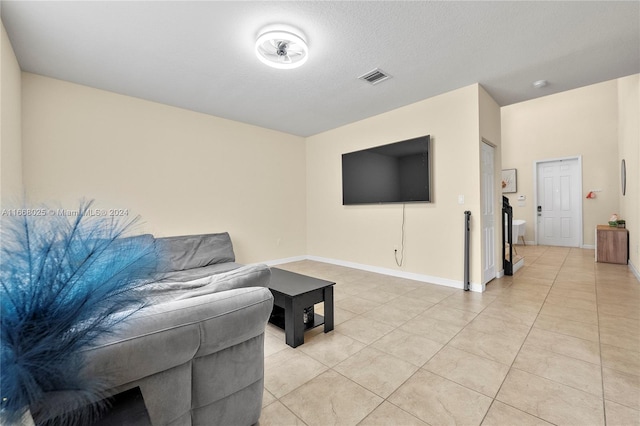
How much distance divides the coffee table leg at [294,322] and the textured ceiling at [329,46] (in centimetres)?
227

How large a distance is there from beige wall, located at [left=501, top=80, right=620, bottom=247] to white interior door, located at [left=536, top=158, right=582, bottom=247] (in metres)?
0.15

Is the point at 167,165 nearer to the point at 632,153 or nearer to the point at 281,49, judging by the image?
the point at 281,49

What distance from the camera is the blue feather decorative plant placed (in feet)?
1.79

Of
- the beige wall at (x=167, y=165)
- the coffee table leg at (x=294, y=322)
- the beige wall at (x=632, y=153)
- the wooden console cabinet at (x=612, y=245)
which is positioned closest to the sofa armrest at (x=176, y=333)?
the coffee table leg at (x=294, y=322)

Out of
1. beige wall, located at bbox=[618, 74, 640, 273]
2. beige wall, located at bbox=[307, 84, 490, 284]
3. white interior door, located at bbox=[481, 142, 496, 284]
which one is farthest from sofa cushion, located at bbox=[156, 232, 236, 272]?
beige wall, located at bbox=[618, 74, 640, 273]

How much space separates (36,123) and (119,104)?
86cm

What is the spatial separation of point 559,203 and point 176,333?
8.75 m

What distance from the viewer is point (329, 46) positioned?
8.28 ft

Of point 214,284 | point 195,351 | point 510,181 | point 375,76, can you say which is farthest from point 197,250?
point 510,181

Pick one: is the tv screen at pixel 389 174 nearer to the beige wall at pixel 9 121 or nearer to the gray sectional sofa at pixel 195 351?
the gray sectional sofa at pixel 195 351

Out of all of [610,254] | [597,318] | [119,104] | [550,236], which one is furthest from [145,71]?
[550,236]

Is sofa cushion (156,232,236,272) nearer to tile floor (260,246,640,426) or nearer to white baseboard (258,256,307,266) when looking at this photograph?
white baseboard (258,256,307,266)

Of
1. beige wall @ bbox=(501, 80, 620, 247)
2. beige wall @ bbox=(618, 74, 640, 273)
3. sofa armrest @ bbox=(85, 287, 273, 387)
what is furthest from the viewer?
beige wall @ bbox=(501, 80, 620, 247)

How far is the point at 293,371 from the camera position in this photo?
6.05ft
